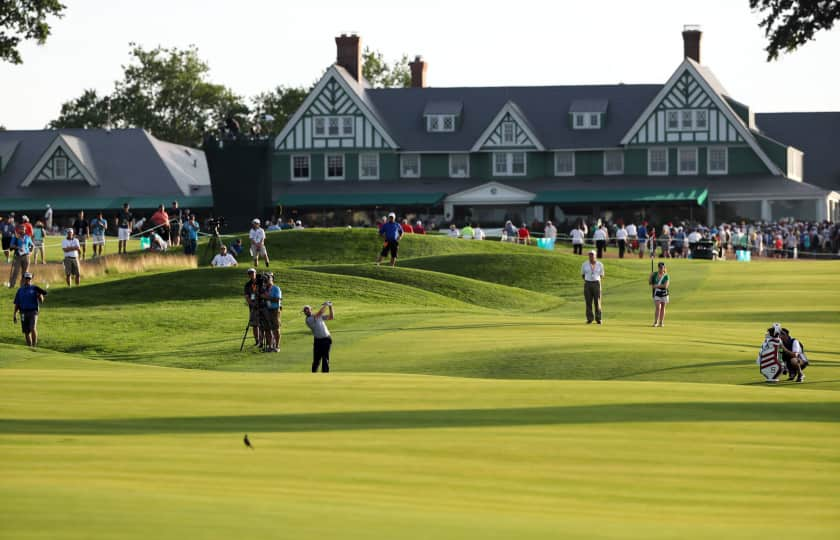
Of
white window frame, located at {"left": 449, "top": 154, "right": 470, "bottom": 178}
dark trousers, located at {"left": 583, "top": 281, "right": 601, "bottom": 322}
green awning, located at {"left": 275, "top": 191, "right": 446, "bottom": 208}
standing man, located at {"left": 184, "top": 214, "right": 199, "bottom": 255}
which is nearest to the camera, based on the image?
dark trousers, located at {"left": 583, "top": 281, "right": 601, "bottom": 322}

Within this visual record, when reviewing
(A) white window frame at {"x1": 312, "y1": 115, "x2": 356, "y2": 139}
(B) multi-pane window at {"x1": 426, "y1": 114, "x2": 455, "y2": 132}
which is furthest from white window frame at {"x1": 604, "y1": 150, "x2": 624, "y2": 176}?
(A) white window frame at {"x1": 312, "y1": 115, "x2": 356, "y2": 139}

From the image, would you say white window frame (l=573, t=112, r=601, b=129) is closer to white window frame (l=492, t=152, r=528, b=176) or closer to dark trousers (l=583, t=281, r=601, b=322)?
white window frame (l=492, t=152, r=528, b=176)

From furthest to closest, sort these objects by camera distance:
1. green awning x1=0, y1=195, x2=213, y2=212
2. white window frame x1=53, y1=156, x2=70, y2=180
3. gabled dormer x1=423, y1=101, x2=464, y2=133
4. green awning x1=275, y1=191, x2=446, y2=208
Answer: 1. gabled dormer x1=423, y1=101, x2=464, y2=133
2. white window frame x1=53, y1=156, x2=70, y2=180
3. green awning x1=0, y1=195, x2=213, y2=212
4. green awning x1=275, y1=191, x2=446, y2=208

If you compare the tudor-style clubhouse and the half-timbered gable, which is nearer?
the tudor-style clubhouse

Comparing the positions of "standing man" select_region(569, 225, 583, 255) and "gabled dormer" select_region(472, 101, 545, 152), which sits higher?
"gabled dormer" select_region(472, 101, 545, 152)

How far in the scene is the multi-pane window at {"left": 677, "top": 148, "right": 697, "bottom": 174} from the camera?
89.6m

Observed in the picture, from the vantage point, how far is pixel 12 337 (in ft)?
112

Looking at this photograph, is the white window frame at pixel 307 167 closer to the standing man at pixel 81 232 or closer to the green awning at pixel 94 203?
the green awning at pixel 94 203

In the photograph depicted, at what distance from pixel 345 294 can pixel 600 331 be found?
13.0 metres

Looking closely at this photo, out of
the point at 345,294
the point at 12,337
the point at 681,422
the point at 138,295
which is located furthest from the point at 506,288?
the point at 681,422

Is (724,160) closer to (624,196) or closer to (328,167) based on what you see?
(624,196)

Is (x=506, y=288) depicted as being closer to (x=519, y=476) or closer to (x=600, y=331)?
(x=600, y=331)

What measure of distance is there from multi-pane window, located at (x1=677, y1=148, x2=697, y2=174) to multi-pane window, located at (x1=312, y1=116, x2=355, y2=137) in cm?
2058

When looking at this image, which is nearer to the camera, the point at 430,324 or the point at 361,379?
the point at 361,379
